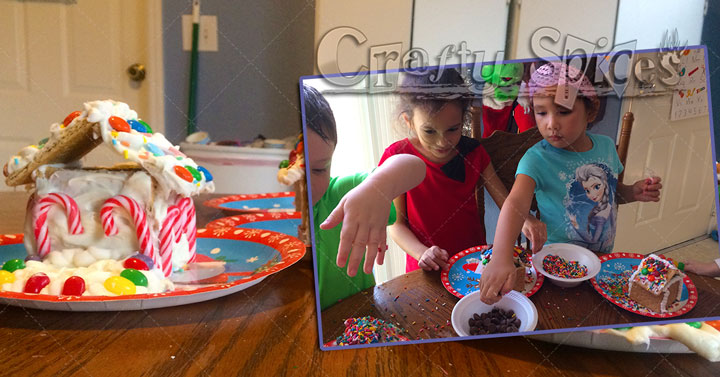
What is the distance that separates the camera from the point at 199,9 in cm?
255

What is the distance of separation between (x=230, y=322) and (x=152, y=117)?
239 cm

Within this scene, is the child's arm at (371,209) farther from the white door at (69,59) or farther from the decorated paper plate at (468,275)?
the white door at (69,59)

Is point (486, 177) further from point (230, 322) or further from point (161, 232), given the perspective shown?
point (161, 232)

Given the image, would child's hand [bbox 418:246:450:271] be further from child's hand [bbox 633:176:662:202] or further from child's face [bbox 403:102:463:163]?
child's hand [bbox 633:176:662:202]

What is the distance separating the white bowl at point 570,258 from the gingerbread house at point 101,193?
1.53 feet

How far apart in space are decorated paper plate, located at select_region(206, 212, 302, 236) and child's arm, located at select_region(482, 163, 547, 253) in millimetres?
545

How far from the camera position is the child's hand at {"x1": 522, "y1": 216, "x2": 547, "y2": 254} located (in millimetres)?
451

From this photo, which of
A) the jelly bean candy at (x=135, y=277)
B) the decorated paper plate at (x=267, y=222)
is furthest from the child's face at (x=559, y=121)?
the decorated paper plate at (x=267, y=222)

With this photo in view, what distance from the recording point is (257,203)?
123cm

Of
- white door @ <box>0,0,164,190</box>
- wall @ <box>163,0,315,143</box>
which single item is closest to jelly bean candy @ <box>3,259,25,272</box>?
wall @ <box>163,0,315,143</box>

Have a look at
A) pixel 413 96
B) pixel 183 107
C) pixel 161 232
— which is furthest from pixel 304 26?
pixel 413 96

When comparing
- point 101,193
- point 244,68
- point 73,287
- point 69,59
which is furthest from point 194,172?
point 69,59

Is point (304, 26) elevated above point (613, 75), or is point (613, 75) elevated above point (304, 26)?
point (304, 26)

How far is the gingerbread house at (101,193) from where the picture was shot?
653mm
